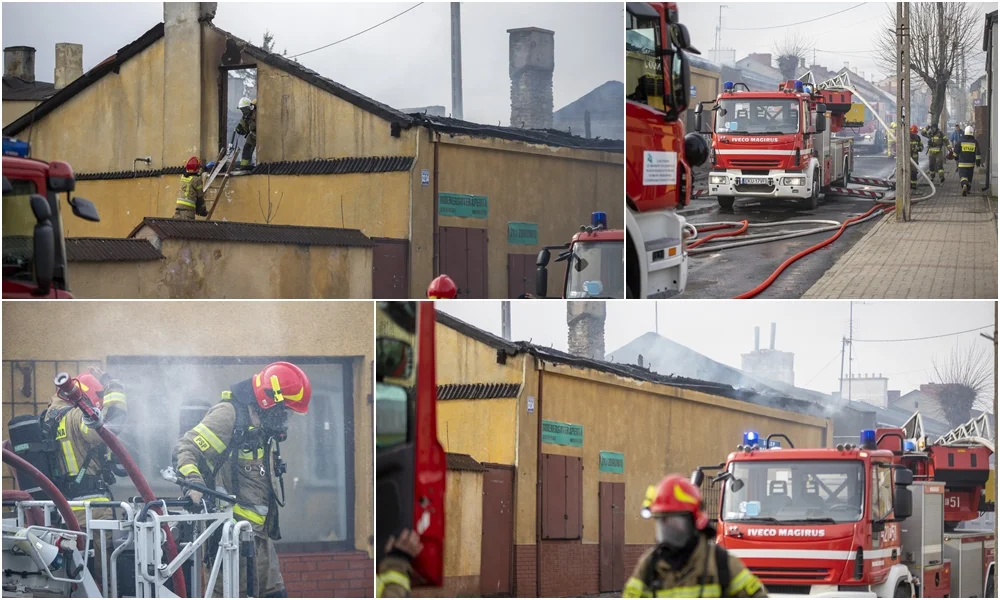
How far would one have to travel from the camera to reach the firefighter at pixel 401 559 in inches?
198

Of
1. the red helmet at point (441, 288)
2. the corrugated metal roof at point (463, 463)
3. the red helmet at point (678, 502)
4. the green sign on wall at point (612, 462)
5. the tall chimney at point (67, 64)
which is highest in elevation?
the tall chimney at point (67, 64)

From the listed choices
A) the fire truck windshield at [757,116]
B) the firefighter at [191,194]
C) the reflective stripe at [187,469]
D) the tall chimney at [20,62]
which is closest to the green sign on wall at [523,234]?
the firefighter at [191,194]

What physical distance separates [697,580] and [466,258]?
8302 mm

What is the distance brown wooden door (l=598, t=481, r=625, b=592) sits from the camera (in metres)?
12.7

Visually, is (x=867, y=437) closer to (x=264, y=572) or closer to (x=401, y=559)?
(x=264, y=572)

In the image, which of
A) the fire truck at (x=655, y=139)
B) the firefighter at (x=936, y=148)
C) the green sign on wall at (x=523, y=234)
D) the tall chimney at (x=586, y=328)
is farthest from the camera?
the firefighter at (x=936, y=148)

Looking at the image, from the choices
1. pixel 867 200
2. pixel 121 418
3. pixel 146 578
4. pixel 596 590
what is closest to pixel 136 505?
pixel 146 578

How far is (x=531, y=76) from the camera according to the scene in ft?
39.2

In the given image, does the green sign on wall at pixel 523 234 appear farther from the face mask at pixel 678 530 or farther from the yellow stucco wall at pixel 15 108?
the face mask at pixel 678 530

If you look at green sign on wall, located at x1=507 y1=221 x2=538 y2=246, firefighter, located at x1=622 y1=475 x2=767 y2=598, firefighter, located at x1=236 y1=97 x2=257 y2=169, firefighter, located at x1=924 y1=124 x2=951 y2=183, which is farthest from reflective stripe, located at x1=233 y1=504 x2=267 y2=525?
firefighter, located at x1=924 y1=124 x2=951 y2=183

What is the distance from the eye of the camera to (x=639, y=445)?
13250 millimetres

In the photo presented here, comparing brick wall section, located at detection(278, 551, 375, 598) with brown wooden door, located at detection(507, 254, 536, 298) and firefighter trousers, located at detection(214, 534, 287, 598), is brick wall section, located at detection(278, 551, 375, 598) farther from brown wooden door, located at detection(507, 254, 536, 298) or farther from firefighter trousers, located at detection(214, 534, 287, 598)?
brown wooden door, located at detection(507, 254, 536, 298)

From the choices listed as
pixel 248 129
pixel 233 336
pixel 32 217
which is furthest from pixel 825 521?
pixel 248 129

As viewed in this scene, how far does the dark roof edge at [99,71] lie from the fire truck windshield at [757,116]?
8058 millimetres
